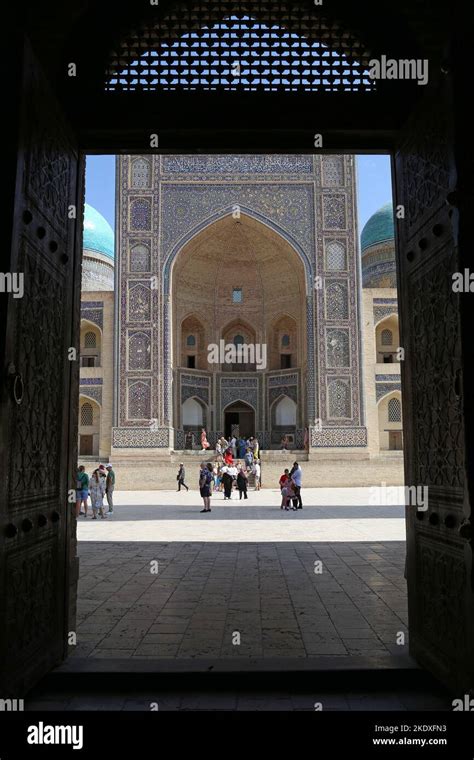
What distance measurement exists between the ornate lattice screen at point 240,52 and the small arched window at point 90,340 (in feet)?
81.3

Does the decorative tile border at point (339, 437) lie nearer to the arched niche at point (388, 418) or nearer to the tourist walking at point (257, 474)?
the arched niche at point (388, 418)

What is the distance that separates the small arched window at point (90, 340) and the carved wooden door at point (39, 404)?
2474 cm

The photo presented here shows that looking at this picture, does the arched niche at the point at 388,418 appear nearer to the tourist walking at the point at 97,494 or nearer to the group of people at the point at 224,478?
the group of people at the point at 224,478

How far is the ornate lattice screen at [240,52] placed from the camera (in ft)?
11.7

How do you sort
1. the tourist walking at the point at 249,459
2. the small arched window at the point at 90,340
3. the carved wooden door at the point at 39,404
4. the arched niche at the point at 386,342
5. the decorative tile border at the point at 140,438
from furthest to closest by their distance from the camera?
the arched niche at the point at 386,342 → the small arched window at the point at 90,340 → the decorative tile border at the point at 140,438 → the tourist walking at the point at 249,459 → the carved wooden door at the point at 39,404

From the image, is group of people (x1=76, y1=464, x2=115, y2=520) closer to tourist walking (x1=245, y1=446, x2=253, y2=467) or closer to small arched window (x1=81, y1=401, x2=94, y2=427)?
tourist walking (x1=245, y1=446, x2=253, y2=467)

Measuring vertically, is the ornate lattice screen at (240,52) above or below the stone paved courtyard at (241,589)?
above

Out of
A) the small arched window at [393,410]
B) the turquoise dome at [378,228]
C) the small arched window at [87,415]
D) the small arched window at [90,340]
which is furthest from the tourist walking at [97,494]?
the turquoise dome at [378,228]

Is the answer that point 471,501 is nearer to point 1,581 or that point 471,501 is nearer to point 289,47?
point 1,581

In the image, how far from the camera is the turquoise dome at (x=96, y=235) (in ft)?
111

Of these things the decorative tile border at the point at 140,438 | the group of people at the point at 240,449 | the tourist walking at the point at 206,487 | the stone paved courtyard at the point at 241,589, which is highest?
the decorative tile border at the point at 140,438

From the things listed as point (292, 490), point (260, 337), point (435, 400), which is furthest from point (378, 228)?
point (435, 400)

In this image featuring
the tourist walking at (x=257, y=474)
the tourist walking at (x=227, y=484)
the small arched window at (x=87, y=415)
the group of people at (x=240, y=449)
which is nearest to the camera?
the tourist walking at (x=227, y=484)

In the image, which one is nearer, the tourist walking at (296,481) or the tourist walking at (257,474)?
the tourist walking at (296,481)
